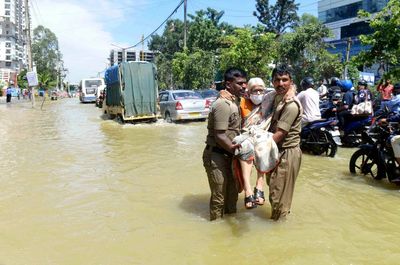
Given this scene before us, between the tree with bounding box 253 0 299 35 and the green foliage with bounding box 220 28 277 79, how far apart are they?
31.0 meters

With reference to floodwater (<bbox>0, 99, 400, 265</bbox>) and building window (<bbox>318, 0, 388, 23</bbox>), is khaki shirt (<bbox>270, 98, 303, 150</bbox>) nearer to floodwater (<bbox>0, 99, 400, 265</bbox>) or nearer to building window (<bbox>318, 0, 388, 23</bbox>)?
floodwater (<bbox>0, 99, 400, 265</bbox>)

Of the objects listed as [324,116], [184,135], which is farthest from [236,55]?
[324,116]

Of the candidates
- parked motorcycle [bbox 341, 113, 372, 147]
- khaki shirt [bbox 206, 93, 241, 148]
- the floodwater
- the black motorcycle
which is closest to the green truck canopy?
the floodwater

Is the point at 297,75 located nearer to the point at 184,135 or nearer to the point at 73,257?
the point at 184,135

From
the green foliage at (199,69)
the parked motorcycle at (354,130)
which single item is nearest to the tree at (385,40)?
the parked motorcycle at (354,130)

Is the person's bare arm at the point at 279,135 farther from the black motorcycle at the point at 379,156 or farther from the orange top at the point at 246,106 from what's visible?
the black motorcycle at the point at 379,156

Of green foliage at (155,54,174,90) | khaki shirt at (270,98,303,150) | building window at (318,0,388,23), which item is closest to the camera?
khaki shirt at (270,98,303,150)

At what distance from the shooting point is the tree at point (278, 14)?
56356 mm

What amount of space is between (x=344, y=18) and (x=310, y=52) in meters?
26.1

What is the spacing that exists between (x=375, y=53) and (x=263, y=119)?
539 centimetres

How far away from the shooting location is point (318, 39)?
27.0 metres

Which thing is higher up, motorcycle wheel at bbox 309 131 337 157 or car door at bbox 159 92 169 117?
car door at bbox 159 92 169 117

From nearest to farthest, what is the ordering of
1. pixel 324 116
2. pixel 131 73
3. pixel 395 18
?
pixel 395 18 → pixel 324 116 → pixel 131 73

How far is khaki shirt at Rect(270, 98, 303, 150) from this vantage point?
14.9ft
